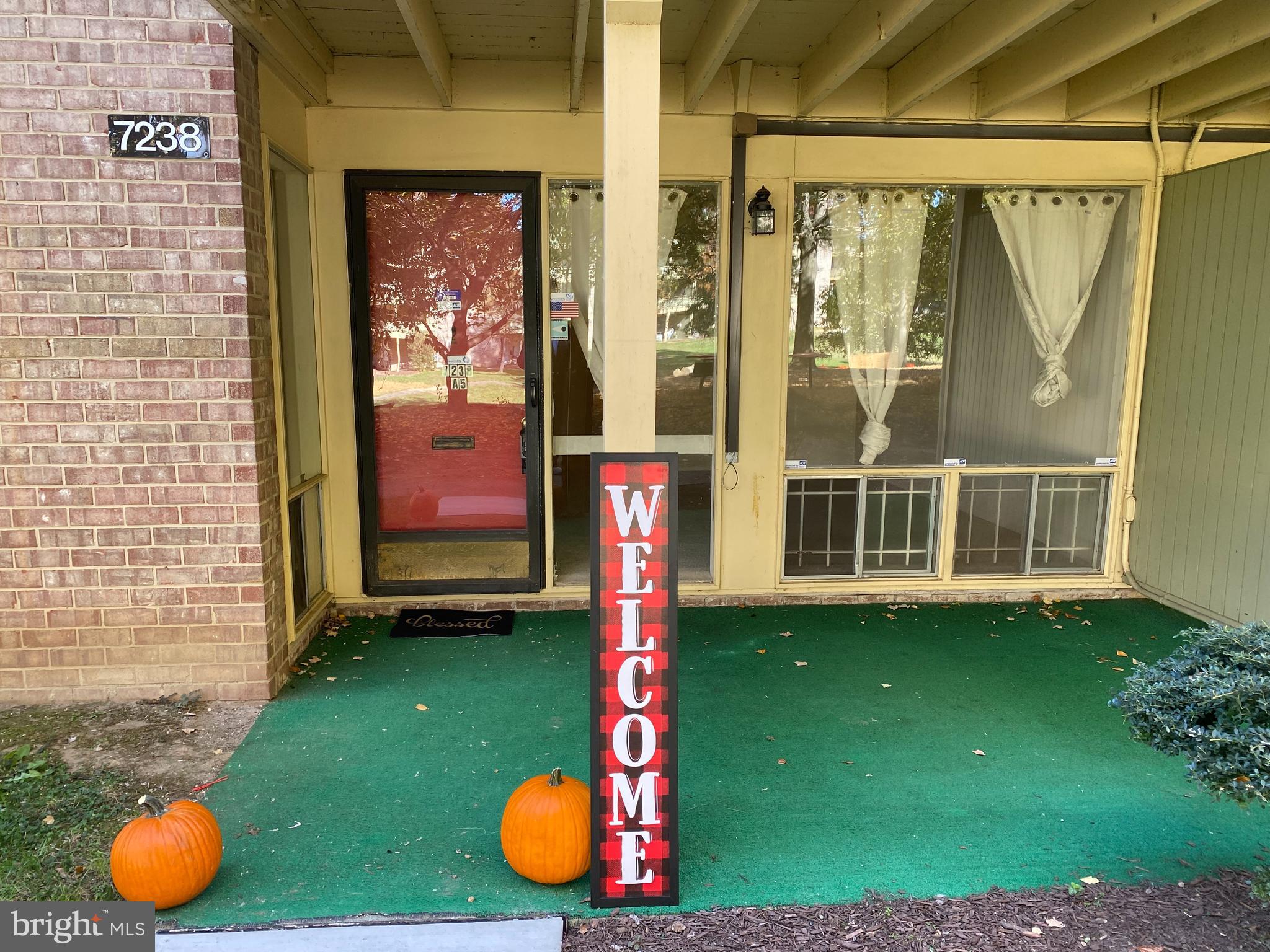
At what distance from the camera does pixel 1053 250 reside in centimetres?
503

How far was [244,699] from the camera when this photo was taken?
3.76 meters

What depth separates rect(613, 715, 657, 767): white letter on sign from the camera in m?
2.38

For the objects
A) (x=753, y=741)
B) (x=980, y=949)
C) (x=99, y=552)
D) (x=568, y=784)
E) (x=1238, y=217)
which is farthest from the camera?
(x=1238, y=217)

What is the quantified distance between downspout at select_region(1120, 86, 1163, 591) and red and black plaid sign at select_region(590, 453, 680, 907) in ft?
13.6

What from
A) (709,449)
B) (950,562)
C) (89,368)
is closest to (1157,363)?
(950,562)

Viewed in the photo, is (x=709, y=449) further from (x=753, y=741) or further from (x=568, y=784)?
(x=568, y=784)

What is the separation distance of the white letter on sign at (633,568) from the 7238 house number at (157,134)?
2.60 m

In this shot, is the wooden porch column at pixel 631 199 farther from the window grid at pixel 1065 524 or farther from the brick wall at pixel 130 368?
the window grid at pixel 1065 524

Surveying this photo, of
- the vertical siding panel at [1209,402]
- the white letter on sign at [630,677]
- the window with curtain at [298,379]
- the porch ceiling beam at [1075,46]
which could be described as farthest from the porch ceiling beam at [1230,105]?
the window with curtain at [298,379]

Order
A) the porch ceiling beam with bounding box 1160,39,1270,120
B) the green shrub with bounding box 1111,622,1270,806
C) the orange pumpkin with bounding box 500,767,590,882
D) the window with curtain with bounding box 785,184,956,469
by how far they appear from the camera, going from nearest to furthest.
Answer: the green shrub with bounding box 1111,622,1270,806, the orange pumpkin with bounding box 500,767,590,882, the porch ceiling beam with bounding box 1160,39,1270,120, the window with curtain with bounding box 785,184,956,469

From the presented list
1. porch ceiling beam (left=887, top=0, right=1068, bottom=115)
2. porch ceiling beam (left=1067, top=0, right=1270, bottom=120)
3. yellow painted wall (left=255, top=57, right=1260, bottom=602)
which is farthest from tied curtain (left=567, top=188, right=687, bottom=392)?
porch ceiling beam (left=1067, top=0, right=1270, bottom=120)

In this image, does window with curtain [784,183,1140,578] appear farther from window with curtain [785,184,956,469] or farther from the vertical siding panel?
the vertical siding panel

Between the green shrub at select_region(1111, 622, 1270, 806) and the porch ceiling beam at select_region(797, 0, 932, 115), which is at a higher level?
the porch ceiling beam at select_region(797, 0, 932, 115)

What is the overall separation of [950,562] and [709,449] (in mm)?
1716
